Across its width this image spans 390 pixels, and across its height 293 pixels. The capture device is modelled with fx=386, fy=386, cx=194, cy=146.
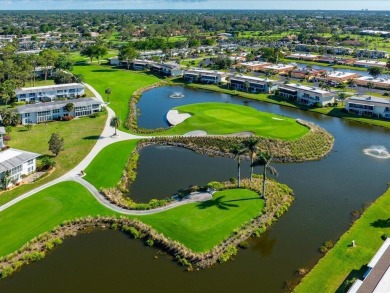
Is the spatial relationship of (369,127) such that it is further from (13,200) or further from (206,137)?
(13,200)

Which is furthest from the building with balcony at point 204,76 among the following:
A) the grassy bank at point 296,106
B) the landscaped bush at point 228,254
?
the landscaped bush at point 228,254

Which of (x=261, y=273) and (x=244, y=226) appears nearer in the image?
(x=261, y=273)

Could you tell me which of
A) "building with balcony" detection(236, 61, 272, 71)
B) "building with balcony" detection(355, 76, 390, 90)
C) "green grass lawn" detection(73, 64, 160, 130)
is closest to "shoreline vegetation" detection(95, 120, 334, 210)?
"green grass lawn" detection(73, 64, 160, 130)

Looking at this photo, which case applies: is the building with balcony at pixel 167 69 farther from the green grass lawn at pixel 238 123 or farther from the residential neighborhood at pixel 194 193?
the green grass lawn at pixel 238 123

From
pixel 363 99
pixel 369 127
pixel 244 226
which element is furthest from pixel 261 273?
pixel 363 99

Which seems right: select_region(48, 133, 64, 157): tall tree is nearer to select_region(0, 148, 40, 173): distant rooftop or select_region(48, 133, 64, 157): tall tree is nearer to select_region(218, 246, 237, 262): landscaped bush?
select_region(0, 148, 40, 173): distant rooftop

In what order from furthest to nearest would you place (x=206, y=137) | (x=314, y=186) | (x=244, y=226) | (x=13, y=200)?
(x=206, y=137) < (x=314, y=186) < (x=13, y=200) < (x=244, y=226)
